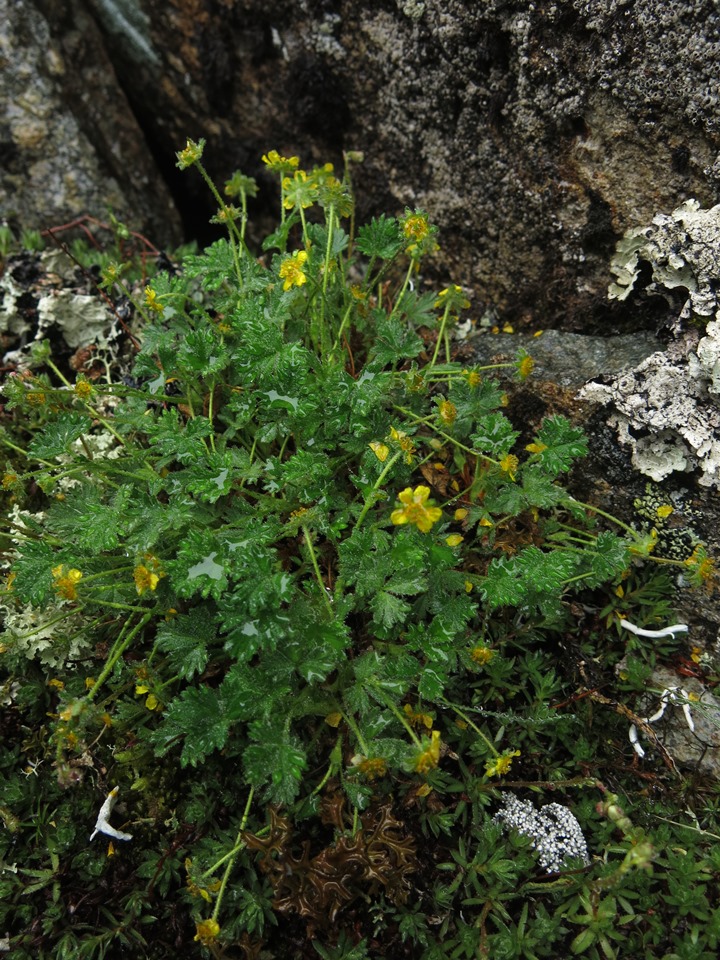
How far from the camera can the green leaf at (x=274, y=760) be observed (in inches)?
77.0

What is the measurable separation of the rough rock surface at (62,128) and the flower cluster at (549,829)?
338 centimetres

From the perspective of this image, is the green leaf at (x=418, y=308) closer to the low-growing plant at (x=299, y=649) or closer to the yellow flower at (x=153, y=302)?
the low-growing plant at (x=299, y=649)

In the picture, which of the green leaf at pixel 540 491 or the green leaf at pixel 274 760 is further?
the green leaf at pixel 540 491

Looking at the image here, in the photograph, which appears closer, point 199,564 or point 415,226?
point 199,564

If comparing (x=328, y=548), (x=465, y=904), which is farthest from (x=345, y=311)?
(x=465, y=904)

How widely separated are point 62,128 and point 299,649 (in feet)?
10.4

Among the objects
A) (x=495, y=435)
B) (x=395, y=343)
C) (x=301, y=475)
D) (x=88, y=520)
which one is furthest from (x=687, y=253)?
(x=88, y=520)

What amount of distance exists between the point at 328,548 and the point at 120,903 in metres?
1.21

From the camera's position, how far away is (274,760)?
1.99 metres

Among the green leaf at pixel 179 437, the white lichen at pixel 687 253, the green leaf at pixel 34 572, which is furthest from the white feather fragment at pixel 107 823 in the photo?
the white lichen at pixel 687 253

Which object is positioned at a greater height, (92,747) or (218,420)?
(218,420)

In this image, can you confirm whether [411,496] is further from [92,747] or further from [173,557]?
[92,747]

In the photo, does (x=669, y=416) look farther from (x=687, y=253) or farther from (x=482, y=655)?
(x=482, y=655)

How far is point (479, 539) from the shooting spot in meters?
2.53
